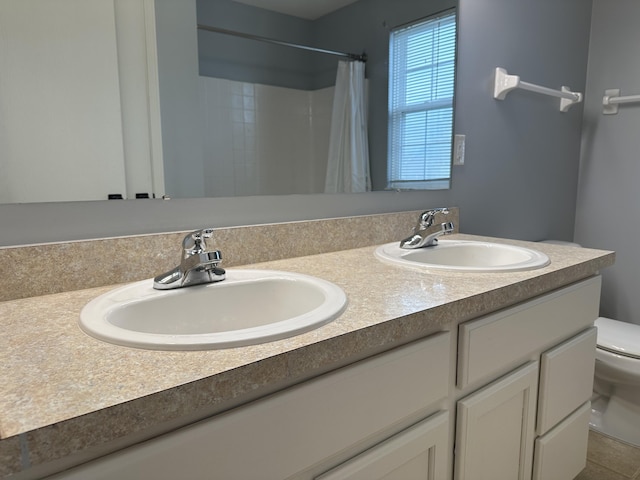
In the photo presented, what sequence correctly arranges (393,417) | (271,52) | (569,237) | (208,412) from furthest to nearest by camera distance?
(569,237)
(271,52)
(393,417)
(208,412)

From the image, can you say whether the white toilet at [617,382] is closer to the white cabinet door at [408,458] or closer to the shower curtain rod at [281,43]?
the white cabinet door at [408,458]

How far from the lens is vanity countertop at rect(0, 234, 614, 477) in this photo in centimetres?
45

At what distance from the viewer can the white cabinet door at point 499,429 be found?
94cm

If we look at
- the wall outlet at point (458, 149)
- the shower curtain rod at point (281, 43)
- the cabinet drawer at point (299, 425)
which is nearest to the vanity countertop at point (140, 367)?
the cabinet drawer at point (299, 425)

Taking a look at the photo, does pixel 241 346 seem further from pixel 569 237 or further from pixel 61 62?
pixel 569 237

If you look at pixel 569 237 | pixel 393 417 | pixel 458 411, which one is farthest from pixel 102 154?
pixel 569 237

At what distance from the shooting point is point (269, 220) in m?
1.22

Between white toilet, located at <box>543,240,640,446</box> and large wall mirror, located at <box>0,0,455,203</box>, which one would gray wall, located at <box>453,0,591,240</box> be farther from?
white toilet, located at <box>543,240,640,446</box>

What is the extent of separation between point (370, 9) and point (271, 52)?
1.37 ft

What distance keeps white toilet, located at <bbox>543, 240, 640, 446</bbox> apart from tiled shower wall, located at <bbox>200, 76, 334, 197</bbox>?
1243mm

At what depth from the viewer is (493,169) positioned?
1.88m

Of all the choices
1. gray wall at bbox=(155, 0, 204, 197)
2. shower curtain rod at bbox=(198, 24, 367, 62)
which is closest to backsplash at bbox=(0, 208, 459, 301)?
gray wall at bbox=(155, 0, 204, 197)

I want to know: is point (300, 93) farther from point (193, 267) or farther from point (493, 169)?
point (493, 169)

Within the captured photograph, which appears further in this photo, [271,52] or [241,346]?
[271,52]
